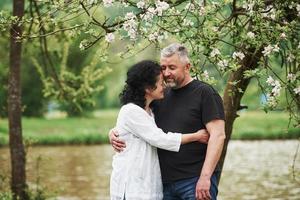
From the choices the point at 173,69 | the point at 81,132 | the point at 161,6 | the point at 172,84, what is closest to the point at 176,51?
the point at 173,69

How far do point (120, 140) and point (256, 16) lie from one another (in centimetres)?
175

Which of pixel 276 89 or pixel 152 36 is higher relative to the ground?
pixel 152 36

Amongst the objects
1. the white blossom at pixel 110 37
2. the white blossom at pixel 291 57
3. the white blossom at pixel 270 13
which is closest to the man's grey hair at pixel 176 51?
the white blossom at pixel 110 37

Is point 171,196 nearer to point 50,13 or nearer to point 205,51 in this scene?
point 205,51

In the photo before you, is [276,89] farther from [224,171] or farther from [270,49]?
[224,171]

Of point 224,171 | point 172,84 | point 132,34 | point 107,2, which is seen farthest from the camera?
point 224,171

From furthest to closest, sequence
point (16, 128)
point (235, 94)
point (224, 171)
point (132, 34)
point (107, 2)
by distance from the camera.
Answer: point (224, 171) → point (16, 128) → point (235, 94) → point (132, 34) → point (107, 2)

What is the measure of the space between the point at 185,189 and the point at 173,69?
0.95 metres

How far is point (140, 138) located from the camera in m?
5.52

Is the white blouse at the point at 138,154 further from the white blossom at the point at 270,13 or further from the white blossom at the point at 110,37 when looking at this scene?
the white blossom at the point at 270,13

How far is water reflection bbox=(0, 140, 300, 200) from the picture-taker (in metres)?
14.8

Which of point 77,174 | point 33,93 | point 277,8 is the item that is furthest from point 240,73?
point 33,93

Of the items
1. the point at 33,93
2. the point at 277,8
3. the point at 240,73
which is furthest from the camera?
the point at 33,93

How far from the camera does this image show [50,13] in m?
6.41
